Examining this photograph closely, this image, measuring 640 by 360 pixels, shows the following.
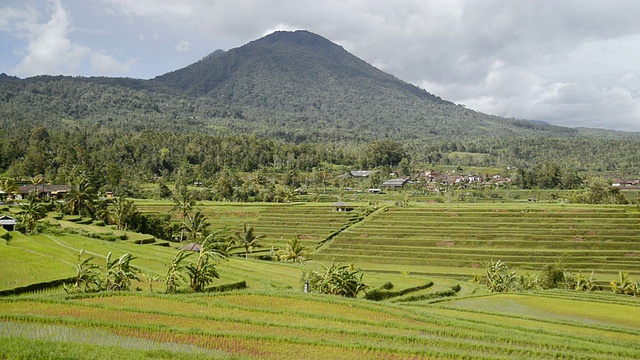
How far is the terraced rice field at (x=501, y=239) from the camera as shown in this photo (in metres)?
45.7

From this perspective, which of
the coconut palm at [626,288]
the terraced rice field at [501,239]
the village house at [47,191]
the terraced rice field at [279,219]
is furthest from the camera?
the village house at [47,191]

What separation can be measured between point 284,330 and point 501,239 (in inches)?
1605

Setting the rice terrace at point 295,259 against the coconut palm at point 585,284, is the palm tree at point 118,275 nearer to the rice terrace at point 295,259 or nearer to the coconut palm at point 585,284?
the rice terrace at point 295,259

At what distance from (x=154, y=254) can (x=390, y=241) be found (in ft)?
91.7

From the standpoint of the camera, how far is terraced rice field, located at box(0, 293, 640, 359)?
44.0ft

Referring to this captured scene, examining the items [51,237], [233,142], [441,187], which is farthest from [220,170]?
[51,237]

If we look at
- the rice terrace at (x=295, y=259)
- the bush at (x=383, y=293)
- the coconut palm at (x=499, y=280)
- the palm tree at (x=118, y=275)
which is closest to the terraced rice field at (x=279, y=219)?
the rice terrace at (x=295, y=259)

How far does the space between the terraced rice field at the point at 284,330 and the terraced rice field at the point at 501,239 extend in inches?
1065

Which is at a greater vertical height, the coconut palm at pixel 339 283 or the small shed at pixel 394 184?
the small shed at pixel 394 184

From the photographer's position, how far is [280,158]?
122500 mm

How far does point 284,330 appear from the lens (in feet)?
51.7

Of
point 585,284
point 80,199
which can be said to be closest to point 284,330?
point 585,284

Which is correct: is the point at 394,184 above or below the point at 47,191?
above

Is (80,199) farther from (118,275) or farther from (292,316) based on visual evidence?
(292,316)
